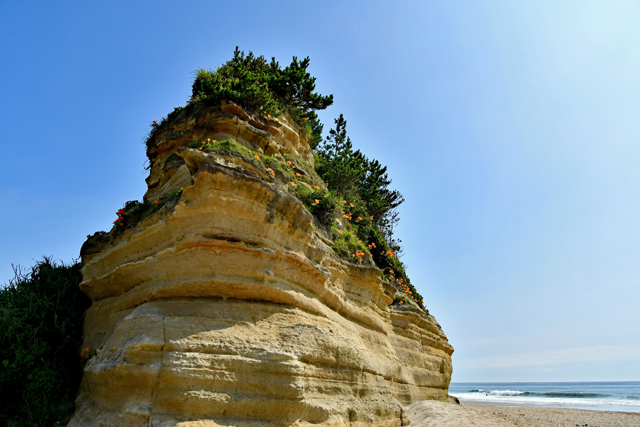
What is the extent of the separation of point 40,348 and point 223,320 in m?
4.35

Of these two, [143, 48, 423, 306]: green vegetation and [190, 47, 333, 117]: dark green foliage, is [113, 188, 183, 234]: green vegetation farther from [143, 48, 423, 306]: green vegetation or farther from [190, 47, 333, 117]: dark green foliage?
[190, 47, 333, 117]: dark green foliage

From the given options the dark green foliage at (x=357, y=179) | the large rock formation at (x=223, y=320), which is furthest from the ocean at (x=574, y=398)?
the large rock formation at (x=223, y=320)

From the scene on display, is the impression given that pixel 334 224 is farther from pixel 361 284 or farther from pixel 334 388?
pixel 334 388

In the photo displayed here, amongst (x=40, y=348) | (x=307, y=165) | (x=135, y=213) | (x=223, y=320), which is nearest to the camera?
(x=223, y=320)

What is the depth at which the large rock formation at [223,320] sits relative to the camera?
609 cm

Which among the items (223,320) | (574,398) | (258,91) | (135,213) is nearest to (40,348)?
(135,213)

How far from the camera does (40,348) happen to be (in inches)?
314

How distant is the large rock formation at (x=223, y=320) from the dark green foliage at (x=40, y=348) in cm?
45

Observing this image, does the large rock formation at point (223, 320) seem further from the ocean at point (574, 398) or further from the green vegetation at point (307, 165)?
the ocean at point (574, 398)

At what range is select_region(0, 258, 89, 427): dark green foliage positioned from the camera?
24.4ft

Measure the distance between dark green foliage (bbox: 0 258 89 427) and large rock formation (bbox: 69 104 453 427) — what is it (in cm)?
45

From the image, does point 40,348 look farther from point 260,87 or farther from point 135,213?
point 260,87

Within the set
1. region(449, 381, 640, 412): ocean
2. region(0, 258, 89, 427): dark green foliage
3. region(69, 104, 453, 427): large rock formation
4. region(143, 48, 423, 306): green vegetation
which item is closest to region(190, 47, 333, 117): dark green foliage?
region(143, 48, 423, 306): green vegetation

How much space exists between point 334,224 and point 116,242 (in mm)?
6079
